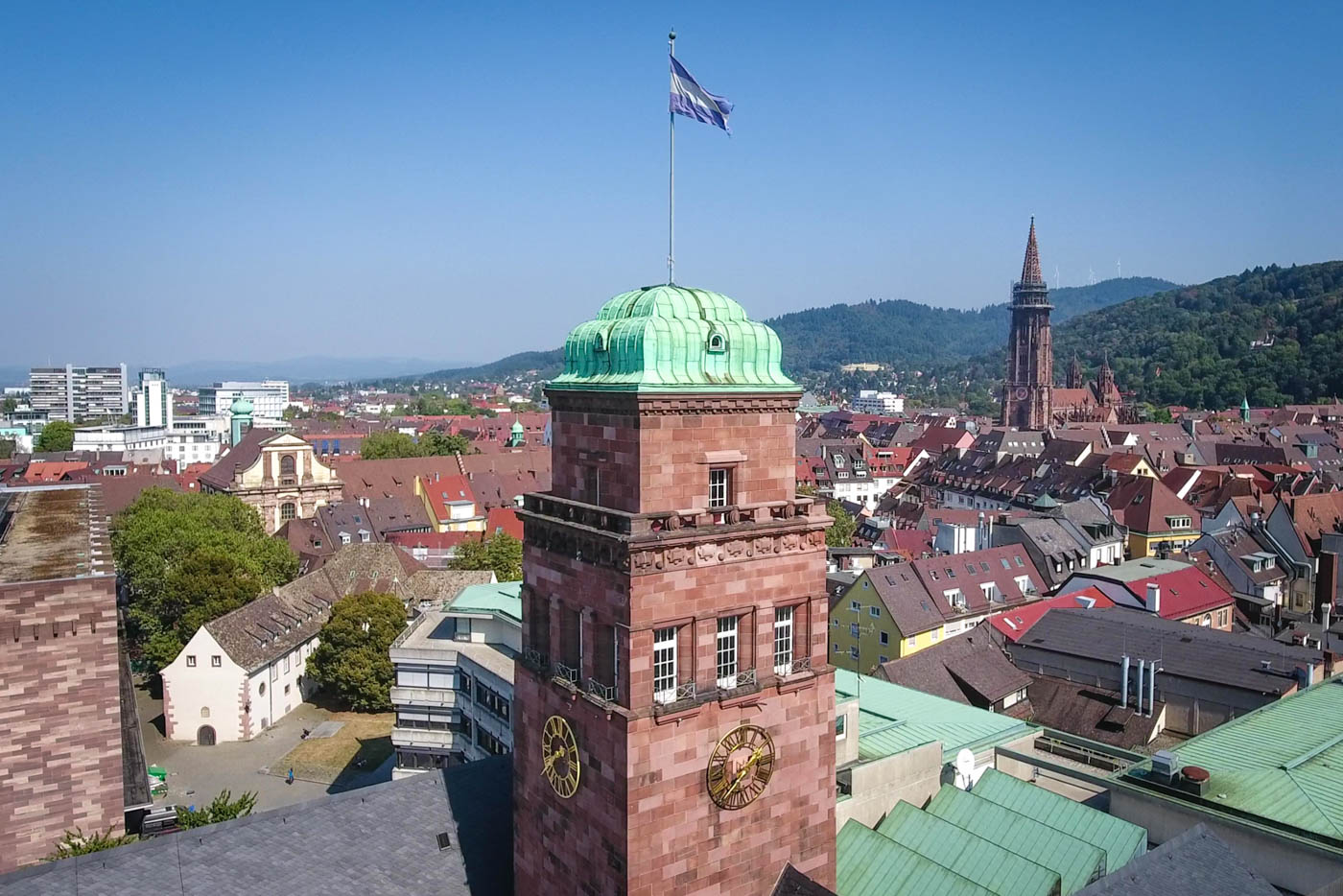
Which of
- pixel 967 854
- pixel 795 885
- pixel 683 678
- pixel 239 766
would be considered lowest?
pixel 239 766

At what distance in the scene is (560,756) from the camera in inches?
757

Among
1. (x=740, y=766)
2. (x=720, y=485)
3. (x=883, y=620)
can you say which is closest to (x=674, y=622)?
(x=720, y=485)

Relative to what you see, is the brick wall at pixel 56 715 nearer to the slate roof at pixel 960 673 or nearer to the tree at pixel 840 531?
the slate roof at pixel 960 673

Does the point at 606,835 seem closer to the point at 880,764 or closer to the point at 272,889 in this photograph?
the point at 272,889

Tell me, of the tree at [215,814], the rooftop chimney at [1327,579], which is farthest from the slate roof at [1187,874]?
the rooftop chimney at [1327,579]

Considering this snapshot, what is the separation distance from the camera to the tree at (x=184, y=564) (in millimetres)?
64125

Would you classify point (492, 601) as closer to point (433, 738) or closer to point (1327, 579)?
point (433, 738)

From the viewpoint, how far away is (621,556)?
17391 mm

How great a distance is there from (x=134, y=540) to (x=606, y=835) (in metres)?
65.6

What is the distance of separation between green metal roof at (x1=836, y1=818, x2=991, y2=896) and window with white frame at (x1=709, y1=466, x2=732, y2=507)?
27.8ft

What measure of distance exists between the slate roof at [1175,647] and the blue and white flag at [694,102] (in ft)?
107

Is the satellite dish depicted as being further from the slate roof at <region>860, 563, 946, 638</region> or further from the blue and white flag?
the slate roof at <region>860, 563, 946, 638</region>

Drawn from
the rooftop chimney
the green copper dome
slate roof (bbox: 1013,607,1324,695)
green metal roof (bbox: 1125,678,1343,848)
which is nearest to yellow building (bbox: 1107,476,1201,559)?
the rooftop chimney

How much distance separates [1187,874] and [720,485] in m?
11.4
